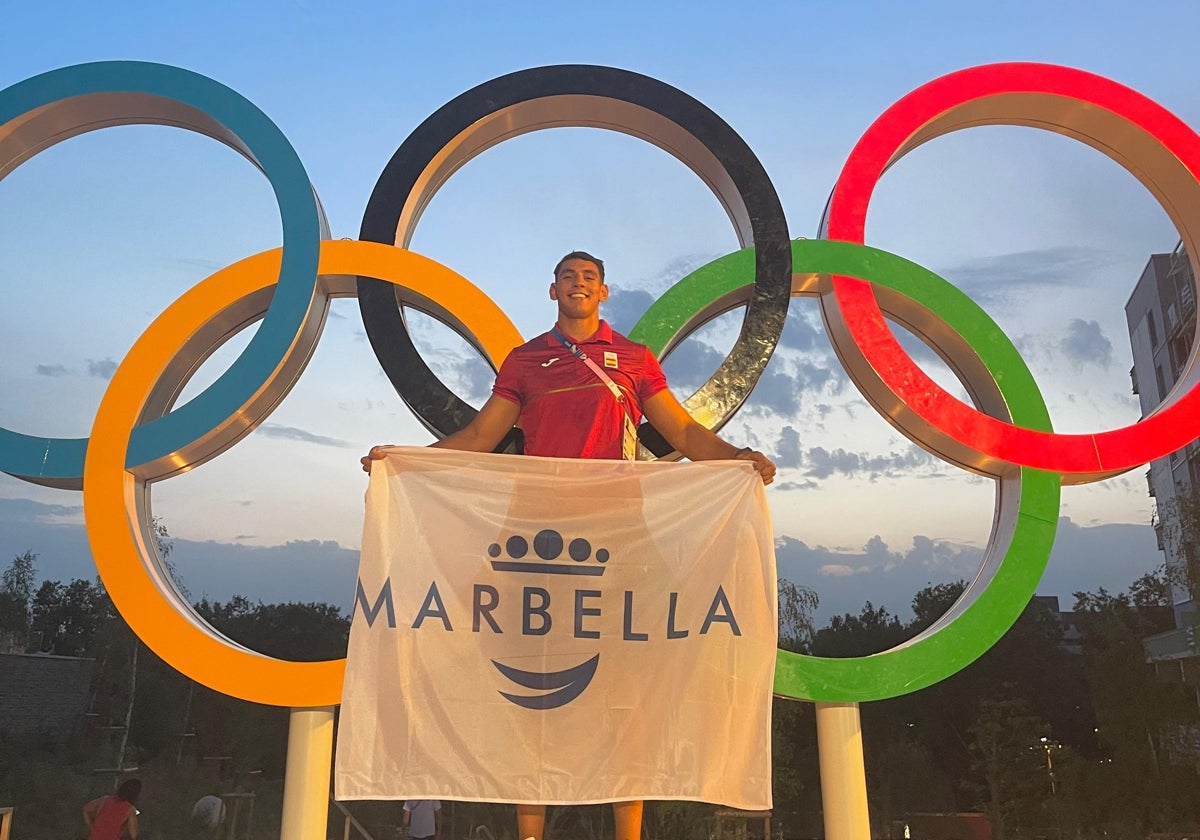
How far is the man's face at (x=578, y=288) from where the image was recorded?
156 inches

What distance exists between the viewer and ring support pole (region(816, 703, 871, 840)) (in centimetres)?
531

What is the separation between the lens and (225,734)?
607 inches

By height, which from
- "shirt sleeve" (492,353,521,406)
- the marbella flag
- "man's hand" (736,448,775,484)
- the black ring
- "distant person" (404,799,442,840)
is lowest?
"distant person" (404,799,442,840)

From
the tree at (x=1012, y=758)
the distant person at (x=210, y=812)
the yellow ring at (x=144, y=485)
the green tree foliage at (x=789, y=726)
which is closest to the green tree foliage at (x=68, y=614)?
the distant person at (x=210, y=812)

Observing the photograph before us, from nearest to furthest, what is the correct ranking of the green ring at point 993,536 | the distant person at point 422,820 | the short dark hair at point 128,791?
1. the green ring at point 993,536
2. the short dark hair at point 128,791
3. the distant person at point 422,820

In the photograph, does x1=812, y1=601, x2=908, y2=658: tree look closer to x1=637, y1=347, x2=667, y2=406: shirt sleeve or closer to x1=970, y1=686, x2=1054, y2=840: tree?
x1=970, y1=686, x2=1054, y2=840: tree

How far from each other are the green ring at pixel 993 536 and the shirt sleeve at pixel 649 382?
1546mm

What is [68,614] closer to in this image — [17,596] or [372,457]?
[17,596]

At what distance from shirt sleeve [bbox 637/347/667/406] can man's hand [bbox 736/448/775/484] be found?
43 centimetres

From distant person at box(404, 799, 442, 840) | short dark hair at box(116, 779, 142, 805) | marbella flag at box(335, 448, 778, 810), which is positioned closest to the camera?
marbella flag at box(335, 448, 778, 810)

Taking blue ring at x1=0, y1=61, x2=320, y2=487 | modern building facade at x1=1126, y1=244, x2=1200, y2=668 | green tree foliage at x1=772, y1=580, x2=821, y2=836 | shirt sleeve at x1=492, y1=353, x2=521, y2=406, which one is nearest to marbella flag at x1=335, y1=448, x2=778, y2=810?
shirt sleeve at x1=492, y1=353, x2=521, y2=406

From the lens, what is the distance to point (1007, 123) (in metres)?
6.57

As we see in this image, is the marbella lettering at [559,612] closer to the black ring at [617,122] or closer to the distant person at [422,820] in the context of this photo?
the black ring at [617,122]

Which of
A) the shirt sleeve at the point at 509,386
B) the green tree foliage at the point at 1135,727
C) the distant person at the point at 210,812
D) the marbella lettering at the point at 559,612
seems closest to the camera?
the marbella lettering at the point at 559,612
